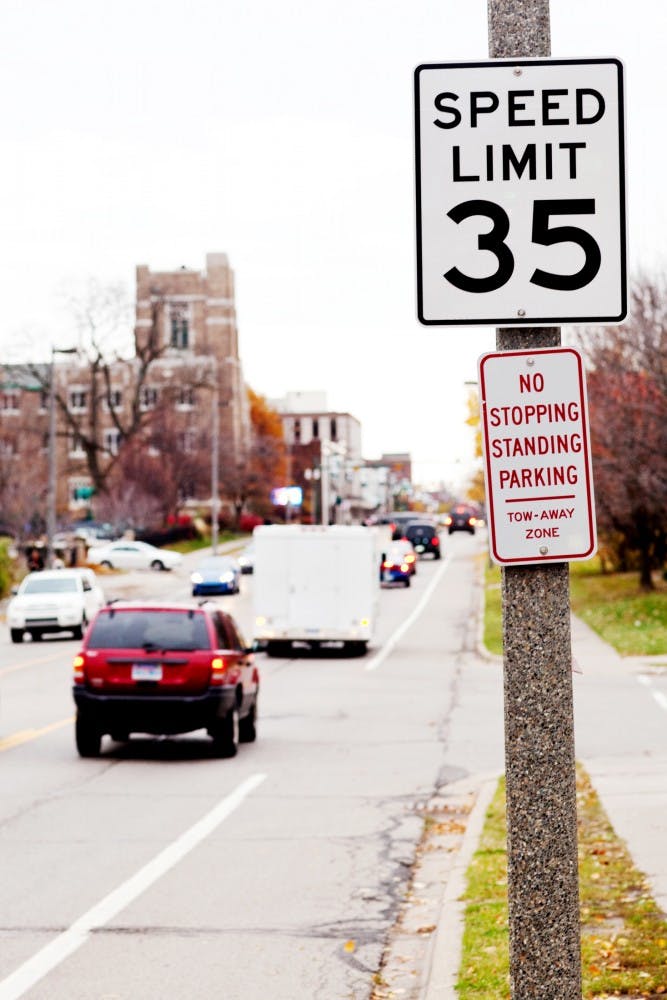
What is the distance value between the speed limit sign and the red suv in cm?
1317

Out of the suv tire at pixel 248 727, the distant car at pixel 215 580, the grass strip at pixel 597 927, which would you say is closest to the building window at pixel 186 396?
the distant car at pixel 215 580

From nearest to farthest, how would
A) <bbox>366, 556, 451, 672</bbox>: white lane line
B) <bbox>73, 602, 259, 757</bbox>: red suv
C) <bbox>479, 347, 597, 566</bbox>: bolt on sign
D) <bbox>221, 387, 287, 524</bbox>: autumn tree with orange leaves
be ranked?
<bbox>479, 347, 597, 566</bbox>: bolt on sign → <bbox>73, 602, 259, 757</bbox>: red suv → <bbox>366, 556, 451, 672</bbox>: white lane line → <bbox>221, 387, 287, 524</bbox>: autumn tree with orange leaves

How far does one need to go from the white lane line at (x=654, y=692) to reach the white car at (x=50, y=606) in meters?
15.4

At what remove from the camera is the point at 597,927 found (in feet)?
28.9

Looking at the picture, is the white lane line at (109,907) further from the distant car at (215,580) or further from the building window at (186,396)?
the building window at (186,396)

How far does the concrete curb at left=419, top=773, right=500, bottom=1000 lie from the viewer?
7.77m

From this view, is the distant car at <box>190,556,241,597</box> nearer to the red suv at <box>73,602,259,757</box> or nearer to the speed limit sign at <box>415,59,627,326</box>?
the red suv at <box>73,602,259,757</box>

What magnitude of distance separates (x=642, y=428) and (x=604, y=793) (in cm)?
2920

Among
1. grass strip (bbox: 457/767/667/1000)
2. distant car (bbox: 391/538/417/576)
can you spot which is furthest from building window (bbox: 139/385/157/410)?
grass strip (bbox: 457/767/667/1000)

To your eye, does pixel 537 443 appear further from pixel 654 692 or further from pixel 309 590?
pixel 309 590

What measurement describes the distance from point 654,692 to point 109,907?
1745cm

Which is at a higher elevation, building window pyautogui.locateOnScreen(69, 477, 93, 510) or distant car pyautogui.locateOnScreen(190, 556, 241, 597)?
building window pyautogui.locateOnScreen(69, 477, 93, 510)

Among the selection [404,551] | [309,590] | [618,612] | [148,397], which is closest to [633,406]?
[618,612]

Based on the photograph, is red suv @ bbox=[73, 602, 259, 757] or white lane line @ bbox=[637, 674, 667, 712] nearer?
red suv @ bbox=[73, 602, 259, 757]
